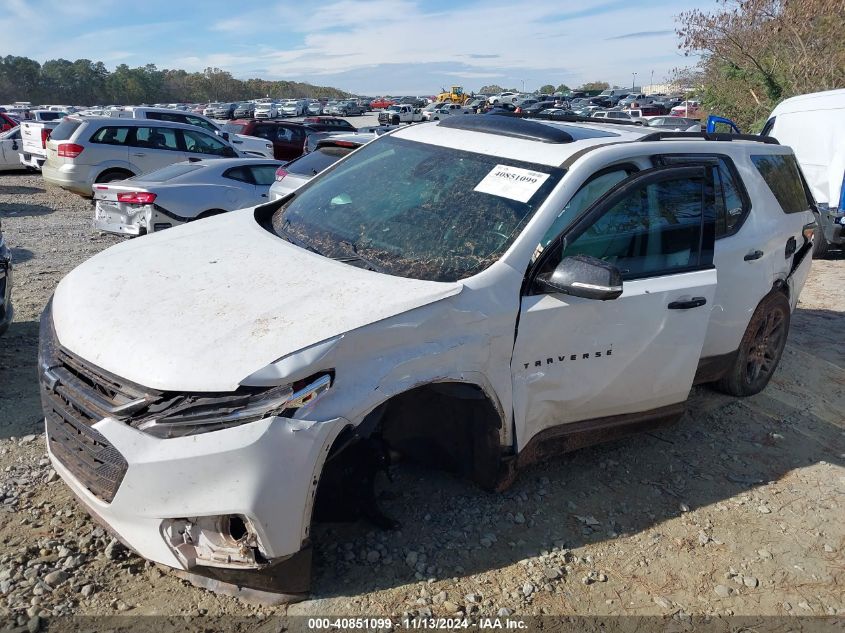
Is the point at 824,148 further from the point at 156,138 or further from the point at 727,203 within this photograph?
the point at 156,138

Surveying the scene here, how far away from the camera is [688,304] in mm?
3678

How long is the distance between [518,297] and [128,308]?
1.60 metres

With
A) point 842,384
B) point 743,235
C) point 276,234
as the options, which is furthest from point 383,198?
point 842,384

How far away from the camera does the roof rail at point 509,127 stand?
3734mm

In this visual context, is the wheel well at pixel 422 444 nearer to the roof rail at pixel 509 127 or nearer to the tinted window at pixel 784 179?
the roof rail at pixel 509 127

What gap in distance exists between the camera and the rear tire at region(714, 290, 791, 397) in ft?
15.7

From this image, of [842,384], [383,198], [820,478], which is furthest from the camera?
[842,384]

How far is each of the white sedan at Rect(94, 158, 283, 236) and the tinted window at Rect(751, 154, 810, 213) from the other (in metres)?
6.01

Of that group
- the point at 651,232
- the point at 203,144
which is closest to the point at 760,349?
the point at 651,232

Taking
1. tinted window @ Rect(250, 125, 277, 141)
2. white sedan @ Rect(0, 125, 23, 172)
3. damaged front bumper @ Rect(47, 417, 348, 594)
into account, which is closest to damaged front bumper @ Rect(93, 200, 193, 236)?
damaged front bumper @ Rect(47, 417, 348, 594)

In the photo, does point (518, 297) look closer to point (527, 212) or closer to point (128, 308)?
point (527, 212)

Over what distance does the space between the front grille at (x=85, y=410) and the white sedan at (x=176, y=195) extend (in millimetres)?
5786

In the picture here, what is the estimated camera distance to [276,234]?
12.5 ft

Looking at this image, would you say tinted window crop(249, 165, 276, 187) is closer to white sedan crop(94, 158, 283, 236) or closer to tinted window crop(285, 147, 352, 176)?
white sedan crop(94, 158, 283, 236)
